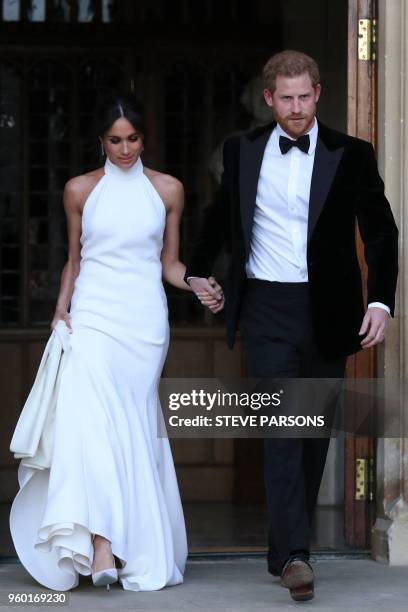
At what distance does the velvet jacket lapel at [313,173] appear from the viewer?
5785 millimetres

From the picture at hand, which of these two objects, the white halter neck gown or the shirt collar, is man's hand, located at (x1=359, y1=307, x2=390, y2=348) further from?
the white halter neck gown

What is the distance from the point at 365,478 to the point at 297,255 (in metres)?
1.57

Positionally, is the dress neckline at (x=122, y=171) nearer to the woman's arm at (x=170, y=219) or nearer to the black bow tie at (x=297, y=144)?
the woman's arm at (x=170, y=219)

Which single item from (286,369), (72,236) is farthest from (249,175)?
(72,236)

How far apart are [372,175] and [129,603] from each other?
6.18ft

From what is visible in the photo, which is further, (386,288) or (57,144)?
(57,144)

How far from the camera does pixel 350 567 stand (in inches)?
264

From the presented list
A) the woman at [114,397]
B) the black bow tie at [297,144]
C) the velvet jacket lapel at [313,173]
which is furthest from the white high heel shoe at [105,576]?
the black bow tie at [297,144]

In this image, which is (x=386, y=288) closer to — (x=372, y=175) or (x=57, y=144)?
(x=372, y=175)

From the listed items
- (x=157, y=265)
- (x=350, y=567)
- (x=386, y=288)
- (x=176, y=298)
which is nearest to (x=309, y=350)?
(x=386, y=288)

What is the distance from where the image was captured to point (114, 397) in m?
6.12

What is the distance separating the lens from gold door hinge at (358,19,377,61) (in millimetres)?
6805

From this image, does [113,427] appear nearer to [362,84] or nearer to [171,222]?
[171,222]

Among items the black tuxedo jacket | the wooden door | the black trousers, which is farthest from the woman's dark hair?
the wooden door
